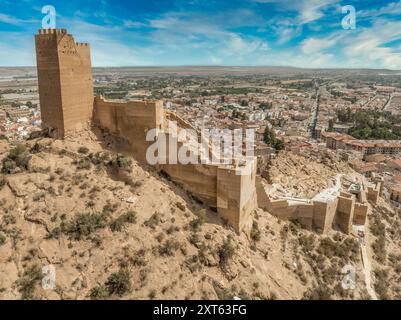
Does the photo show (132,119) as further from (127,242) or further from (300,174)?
(300,174)

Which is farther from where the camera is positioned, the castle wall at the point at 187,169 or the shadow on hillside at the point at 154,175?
the shadow on hillside at the point at 154,175

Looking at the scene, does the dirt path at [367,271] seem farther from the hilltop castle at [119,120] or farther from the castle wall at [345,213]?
the hilltop castle at [119,120]

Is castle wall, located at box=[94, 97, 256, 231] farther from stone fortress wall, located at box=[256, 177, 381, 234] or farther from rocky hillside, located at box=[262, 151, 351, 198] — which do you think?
rocky hillside, located at box=[262, 151, 351, 198]

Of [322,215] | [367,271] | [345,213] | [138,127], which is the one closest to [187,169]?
[138,127]

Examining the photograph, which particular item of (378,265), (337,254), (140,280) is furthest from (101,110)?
(378,265)

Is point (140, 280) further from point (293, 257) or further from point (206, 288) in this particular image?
point (293, 257)

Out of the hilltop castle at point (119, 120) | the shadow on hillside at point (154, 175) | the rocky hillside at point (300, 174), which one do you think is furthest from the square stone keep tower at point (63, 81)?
the rocky hillside at point (300, 174)
